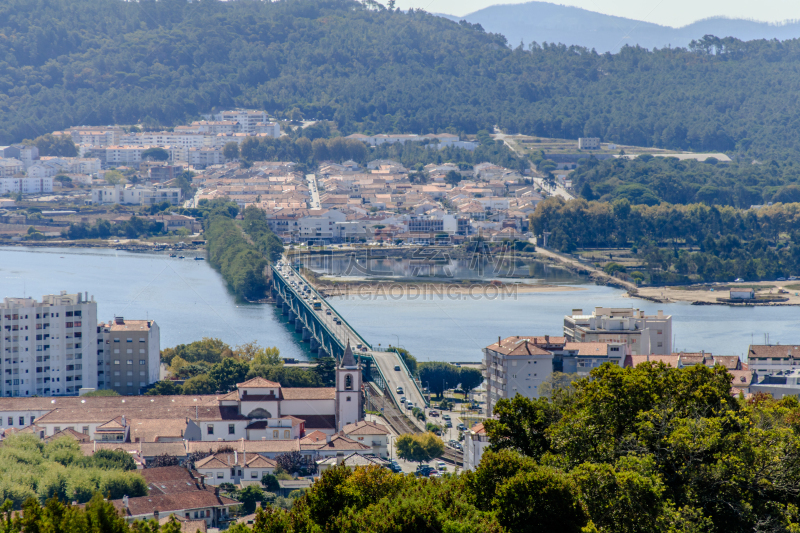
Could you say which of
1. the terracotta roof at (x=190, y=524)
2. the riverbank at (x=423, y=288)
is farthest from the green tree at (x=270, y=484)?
the riverbank at (x=423, y=288)

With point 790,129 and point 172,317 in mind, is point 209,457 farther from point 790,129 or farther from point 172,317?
point 790,129

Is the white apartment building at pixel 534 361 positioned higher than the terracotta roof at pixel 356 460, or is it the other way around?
the white apartment building at pixel 534 361

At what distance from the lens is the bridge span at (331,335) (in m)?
14.5

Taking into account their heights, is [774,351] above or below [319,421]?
above

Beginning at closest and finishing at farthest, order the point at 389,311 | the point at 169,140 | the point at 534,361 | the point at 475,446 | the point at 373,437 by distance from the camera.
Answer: the point at 475,446 < the point at 373,437 < the point at 534,361 < the point at 389,311 < the point at 169,140

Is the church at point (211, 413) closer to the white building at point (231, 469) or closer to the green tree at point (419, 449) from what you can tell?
the white building at point (231, 469)

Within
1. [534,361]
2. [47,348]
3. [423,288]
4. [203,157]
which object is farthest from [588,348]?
[203,157]

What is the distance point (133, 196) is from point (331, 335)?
2373 centimetres

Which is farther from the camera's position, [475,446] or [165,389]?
[165,389]

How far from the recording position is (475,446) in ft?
32.7

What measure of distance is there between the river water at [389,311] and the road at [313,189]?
9801mm

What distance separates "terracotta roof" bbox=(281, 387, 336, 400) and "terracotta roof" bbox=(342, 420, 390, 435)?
999mm

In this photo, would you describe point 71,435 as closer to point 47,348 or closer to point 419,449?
point 419,449

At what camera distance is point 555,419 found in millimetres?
7277
